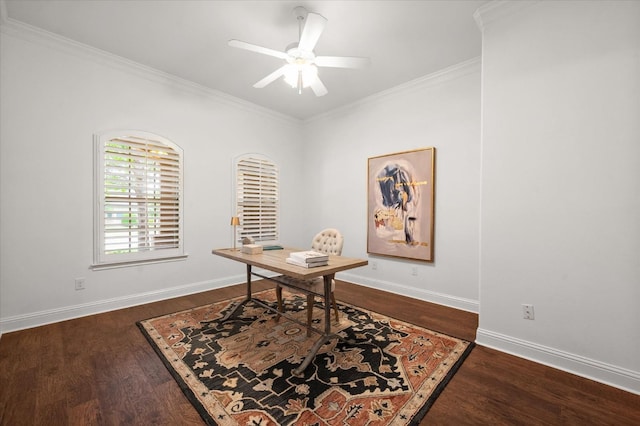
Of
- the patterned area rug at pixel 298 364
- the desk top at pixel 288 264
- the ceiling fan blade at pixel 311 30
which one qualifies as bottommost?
the patterned area rug at pixel 298 364

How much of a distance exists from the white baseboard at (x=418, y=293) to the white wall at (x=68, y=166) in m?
2.33

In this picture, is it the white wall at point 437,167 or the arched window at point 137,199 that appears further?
the white wall at point 437,167

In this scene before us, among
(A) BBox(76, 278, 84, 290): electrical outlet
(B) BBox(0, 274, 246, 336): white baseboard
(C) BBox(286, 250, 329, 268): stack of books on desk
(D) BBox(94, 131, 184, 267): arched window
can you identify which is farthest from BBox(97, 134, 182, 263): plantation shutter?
(C) BBox(286, 250, 329, 268): stack of books on desk

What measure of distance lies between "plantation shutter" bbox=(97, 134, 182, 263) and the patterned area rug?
3.27ft

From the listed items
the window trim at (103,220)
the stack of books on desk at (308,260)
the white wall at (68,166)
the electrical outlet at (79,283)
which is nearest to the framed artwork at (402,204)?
the stack of books on desk at (308,260)

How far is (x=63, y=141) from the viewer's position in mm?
2855

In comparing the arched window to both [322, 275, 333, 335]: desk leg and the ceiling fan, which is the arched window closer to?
the ceiling fan

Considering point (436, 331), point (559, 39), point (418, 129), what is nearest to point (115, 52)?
point (418, 129)

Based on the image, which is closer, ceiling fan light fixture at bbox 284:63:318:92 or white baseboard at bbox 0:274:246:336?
ceiling fan light fixture at bbox 284:63:318:92

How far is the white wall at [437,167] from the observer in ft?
10.7

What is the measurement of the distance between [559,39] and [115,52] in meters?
4.34

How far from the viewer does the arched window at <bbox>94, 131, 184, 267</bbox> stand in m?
3.09

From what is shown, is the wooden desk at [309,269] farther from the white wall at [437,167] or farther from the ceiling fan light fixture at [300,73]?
the white wall at [437,167]

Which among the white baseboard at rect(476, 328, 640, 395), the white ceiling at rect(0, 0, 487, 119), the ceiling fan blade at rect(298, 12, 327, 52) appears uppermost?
the white ceiling at rect(0, 0, 487, 119)
